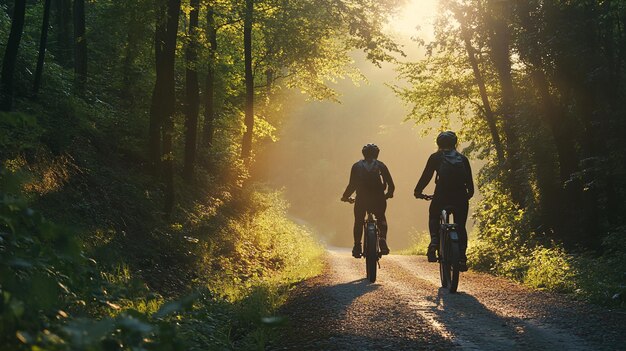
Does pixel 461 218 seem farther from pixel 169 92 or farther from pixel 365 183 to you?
pixel 169 92

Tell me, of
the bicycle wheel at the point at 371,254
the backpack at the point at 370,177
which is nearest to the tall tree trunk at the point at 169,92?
the backpack at the point at 370,177

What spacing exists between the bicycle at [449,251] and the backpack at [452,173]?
300mm

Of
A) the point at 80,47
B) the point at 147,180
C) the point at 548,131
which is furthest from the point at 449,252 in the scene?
the point at 80,47

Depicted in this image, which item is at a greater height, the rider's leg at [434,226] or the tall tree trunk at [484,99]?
the tall tree trunk at [484,99]

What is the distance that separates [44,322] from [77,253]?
16.5 inches

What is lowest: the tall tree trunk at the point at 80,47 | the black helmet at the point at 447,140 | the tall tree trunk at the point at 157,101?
the black helmet at the point at 447,140

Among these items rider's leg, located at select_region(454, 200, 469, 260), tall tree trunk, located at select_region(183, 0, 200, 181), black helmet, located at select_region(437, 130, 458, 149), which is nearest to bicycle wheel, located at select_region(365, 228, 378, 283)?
rider's leg, located at select_region(454, 200, 469, 260)

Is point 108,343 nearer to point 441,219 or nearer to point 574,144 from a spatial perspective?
point 441,219

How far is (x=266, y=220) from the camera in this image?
21.6 metres

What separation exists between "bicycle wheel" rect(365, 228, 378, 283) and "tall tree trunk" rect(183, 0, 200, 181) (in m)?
7.40

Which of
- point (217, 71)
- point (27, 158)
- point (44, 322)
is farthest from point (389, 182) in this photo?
point (217, 71)

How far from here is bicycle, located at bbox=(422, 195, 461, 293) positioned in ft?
27.2

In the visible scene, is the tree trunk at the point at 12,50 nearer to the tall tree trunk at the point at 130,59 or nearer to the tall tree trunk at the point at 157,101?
the tall tree trunk at the point at 130,59

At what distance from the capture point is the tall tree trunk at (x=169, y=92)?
13.0 metres
